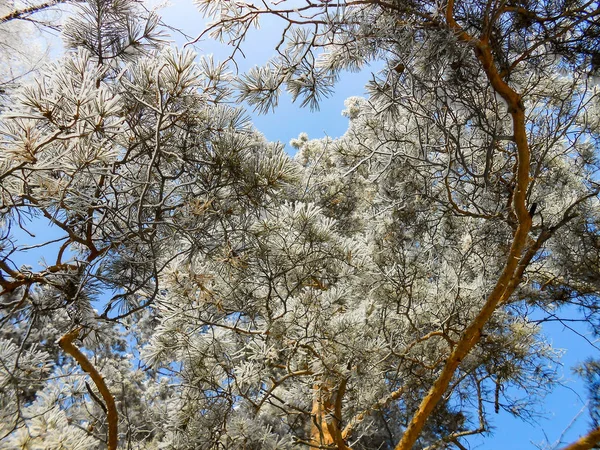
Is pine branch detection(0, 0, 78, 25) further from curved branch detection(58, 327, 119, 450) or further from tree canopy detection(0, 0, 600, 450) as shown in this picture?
curved branch detection(58, 327, 119, 450)

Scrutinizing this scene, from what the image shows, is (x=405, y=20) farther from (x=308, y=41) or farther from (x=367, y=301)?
(x=367, y=301)

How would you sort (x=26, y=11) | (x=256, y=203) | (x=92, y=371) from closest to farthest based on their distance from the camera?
(x=92, y=371)
(x=256, y=203)
(x=26, y=11)

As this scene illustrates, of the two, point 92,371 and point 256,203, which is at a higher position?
point 256,203

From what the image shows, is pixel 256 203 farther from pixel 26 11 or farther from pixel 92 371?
pixel 26 11

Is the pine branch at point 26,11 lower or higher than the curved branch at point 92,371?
higher

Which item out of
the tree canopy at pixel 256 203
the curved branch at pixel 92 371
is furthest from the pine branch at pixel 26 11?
the curved branch at pixel 92 371

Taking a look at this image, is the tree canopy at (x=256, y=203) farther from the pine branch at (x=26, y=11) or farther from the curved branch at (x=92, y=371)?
the pine branch at (x=26, y=11)

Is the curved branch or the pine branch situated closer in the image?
the curved branch

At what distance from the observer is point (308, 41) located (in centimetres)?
169

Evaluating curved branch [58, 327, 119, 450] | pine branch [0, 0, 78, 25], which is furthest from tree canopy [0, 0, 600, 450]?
pine branch [0, 0, 78, 25]

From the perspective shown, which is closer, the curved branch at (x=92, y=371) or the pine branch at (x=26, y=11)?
the curved branch at (x=92, y=371)

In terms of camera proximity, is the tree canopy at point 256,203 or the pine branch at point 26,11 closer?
the tree canopy at point 256,203

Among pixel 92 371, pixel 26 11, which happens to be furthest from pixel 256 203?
pixel 26 11

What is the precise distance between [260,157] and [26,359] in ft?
3.39
